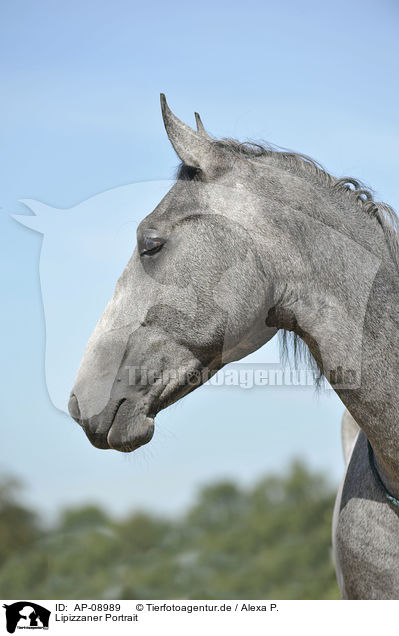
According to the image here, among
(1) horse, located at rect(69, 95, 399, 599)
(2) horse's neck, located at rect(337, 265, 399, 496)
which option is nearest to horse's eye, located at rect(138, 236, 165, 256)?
(1) horse, located at rect(69, 95, 399, 599)

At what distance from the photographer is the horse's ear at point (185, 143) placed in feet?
7.04

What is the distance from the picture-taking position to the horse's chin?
2039 millimetres

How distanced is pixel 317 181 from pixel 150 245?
0.74 metres

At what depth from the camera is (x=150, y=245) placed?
210 centimetres

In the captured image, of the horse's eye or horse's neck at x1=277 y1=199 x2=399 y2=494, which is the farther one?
the horse's eye
